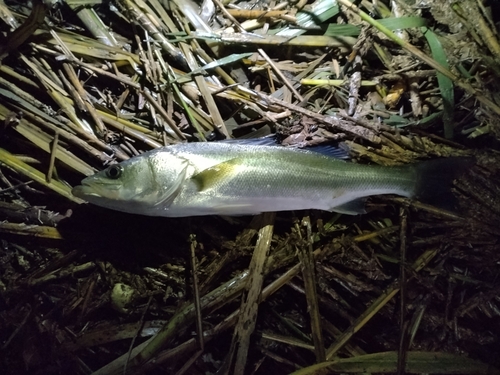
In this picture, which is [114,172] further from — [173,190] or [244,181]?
[244,181]

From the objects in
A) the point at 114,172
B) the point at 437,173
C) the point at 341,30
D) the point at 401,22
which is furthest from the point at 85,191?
the point at 401,22

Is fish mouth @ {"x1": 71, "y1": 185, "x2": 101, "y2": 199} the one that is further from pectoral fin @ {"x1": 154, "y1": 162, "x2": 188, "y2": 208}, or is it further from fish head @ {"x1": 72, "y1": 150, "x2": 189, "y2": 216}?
pectoral fin @ {"x1": 154, "y1": 162, "x2": 188, "y2": 208}

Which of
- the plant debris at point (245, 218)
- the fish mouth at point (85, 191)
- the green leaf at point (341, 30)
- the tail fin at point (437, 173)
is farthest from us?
the green leaf at point (341, 30)

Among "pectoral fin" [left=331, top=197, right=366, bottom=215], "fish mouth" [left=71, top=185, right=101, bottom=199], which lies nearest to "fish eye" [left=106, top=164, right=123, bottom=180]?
"fish mouth" [left=71, top=185, right=101, bottom=199]

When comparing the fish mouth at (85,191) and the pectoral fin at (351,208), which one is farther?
the pectoral fin at (351,208)

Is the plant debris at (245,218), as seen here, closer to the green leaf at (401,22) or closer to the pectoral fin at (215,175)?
the green leaf at (401,22)

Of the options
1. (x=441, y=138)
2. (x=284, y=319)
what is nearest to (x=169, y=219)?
(x=284, y=319)

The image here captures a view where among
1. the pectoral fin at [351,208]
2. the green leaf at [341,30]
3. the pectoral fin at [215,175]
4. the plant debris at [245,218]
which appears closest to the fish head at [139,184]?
the pectoral fin at [215,175]
